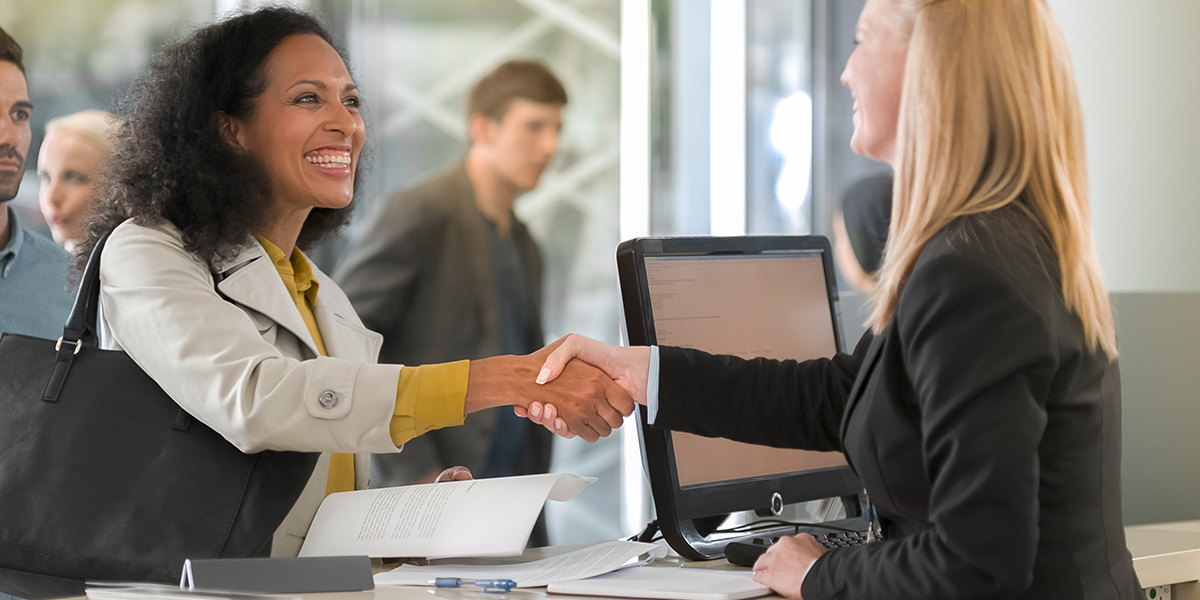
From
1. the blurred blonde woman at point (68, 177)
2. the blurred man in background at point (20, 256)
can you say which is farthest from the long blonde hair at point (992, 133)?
the blurred blonde woman at point (68, 177)

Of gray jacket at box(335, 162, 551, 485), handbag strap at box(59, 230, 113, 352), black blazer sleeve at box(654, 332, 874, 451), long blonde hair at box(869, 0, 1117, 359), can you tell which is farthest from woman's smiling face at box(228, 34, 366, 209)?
gray jacket at box(335, 162, 551, 485)

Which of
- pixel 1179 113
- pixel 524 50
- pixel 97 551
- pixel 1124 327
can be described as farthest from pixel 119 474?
pixel 524 50

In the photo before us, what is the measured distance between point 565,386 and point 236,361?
49cm

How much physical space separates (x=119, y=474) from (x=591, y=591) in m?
0.60

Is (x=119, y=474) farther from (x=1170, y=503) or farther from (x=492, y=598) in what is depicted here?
(x=1170, y=503)

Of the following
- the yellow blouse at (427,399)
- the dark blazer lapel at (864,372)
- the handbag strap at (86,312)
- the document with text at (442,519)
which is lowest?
the document with text at (442,519)

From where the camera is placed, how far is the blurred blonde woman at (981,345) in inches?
34.3

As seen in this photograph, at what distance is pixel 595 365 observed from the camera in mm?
1521

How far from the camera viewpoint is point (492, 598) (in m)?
1.07

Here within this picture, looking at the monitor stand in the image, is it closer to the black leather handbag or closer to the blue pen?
the blue pen

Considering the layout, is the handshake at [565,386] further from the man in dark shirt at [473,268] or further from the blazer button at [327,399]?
the man in dark shirt at [473,268]

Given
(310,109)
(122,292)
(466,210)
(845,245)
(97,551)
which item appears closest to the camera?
(97,551)

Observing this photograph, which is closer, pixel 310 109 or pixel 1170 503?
pixel 310 109

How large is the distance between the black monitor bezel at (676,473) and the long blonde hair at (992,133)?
1.48ft
